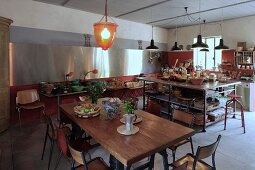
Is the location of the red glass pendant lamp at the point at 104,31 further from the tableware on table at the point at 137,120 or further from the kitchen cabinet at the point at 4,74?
the kitchen cabinet at the point at 4,74

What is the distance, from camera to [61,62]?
488cm

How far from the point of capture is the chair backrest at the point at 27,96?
411cm

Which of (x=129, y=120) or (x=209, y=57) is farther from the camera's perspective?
(x=209, y=57)

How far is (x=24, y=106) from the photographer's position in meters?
3.94

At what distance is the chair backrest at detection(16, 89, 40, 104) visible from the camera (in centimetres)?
411

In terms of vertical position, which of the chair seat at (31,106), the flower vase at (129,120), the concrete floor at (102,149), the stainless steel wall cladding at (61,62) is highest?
the stainless steel wall cladding at (61,62)

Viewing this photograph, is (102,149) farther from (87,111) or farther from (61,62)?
(61,62)

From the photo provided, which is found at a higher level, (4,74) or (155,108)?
(4,74)

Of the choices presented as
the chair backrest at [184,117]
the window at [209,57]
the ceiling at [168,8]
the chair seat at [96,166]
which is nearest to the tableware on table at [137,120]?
the chair seat at [96,166]

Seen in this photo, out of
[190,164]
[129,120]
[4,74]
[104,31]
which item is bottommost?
[190,164]

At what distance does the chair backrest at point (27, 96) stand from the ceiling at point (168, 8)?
215 centimetres

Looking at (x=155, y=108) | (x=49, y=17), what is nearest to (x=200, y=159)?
(x=155, y=108)

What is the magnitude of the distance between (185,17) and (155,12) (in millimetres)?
1139

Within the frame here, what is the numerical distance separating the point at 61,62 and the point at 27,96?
1.18 m
